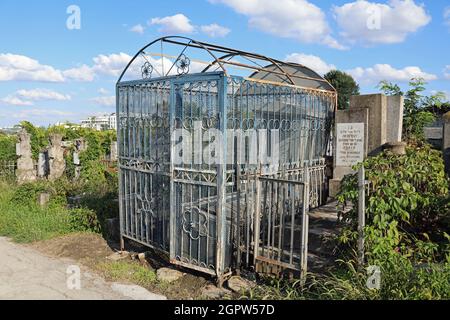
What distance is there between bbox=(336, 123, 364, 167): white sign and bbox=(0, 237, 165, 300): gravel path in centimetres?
454

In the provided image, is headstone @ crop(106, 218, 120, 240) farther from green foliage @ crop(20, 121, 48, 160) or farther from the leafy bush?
green foliage @ crop(20, 121, 48, 160)

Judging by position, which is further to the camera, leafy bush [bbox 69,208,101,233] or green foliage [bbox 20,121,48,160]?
green foliage [bbox 20,121,48,160]

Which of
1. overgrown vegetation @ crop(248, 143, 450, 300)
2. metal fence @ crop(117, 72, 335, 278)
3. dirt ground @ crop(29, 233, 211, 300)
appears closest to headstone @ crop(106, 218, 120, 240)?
dirt ground @ crop(29, 233, 211, 300)

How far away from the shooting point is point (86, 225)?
736 centimetres

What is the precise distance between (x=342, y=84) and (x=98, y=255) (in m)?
20.2

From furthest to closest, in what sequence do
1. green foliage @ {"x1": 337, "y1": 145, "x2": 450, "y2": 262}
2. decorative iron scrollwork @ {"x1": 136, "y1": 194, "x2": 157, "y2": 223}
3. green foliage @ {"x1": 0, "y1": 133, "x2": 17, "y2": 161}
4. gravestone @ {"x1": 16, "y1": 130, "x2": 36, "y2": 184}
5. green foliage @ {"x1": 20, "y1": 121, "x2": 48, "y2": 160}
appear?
green foliage @ {"x1": 20, "y1": 121, "x2": 48, "y2": 160} < green foliage @ {"x1": 0, "y1": 133, "x2": 17, "y2": 161} < gravestone @ {"x1": 16, "y1": 130, "x2": 36, "y2": 184} < decorative iron scrollwork @ {"x1": 136, "y1": 194, "x2": 157, "y2": 223} < green foliage @ {"x1": 337, "y1": 145, "x2": 450, "y2": 262}

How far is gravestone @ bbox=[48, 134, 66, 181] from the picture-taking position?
458 inches

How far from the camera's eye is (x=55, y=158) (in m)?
11.7

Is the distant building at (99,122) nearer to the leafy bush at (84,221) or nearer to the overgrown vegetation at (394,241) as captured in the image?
the leafy bush at (84,221)

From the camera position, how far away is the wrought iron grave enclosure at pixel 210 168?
4.59 m

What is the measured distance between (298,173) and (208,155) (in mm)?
2384

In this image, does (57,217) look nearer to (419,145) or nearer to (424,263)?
(424,263)

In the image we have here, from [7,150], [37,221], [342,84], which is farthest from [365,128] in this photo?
[342,84]

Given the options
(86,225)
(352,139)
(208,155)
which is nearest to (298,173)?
(352,139)
